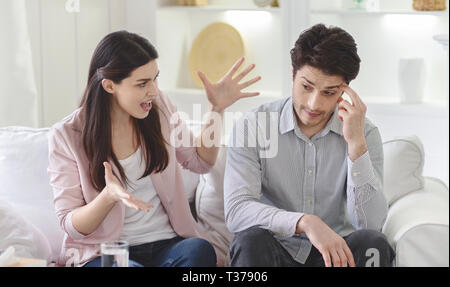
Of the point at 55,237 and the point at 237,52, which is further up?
the point at 237,52

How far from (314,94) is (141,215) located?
602 millimetres

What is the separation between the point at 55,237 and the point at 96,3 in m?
1.48

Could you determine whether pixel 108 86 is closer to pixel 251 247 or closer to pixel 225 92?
pixel 225 92

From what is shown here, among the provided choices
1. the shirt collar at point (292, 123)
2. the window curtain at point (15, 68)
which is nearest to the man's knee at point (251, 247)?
the shirt collar at point (292, 123)

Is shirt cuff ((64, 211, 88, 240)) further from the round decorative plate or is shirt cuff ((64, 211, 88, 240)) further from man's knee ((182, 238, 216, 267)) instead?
the round decorative plate

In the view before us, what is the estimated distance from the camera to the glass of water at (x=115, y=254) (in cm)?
148

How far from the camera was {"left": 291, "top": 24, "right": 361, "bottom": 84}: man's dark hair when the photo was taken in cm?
187

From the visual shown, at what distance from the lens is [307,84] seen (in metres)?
1.90

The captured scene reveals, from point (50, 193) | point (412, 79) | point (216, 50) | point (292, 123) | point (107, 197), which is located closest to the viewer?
point (107, 197)

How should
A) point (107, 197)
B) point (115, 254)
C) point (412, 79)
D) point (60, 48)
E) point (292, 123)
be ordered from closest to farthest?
point (115, 254) < point (107, 197) < point (292, 123) < point (60, 48) < point (412, 79)

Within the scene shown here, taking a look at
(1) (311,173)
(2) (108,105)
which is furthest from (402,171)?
(2) (108,105)

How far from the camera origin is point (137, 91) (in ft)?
6.32
